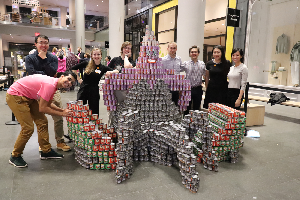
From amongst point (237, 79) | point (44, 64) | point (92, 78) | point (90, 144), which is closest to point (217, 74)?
point (237, 79)

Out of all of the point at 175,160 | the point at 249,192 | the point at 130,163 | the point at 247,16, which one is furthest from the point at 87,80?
the point at 247,16

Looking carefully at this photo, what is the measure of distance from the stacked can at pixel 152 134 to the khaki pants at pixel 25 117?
118cm

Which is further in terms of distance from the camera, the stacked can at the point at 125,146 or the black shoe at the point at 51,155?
the black shoe at the point at 51,155

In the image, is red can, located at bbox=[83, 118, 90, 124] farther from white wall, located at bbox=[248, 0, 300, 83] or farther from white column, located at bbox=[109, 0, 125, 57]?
white wall, located at bbox=[248, 0, 300, 83]

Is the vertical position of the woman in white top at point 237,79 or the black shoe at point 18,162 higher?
the woman in white top at point 237,79

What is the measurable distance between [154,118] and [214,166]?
1.17 metres

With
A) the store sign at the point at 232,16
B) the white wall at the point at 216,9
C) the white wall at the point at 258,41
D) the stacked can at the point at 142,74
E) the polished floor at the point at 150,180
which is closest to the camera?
the polished floor at the point at 150,180

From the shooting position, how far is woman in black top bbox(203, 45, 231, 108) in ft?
14.0

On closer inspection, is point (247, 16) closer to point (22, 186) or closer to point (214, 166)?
point (214, 166)

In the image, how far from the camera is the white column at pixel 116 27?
1222 centimetres

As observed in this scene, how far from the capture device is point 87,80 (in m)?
4.05

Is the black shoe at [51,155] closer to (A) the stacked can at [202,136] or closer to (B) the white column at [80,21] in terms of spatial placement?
(A) the stacked can at [202,136]

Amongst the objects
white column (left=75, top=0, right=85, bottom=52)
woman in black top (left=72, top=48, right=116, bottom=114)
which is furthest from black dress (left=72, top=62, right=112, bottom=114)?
white column (left=75, top=0, right=85, bottom=52)

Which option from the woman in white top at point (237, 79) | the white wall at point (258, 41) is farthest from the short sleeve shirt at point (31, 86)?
the white wall at point (258, 41)
